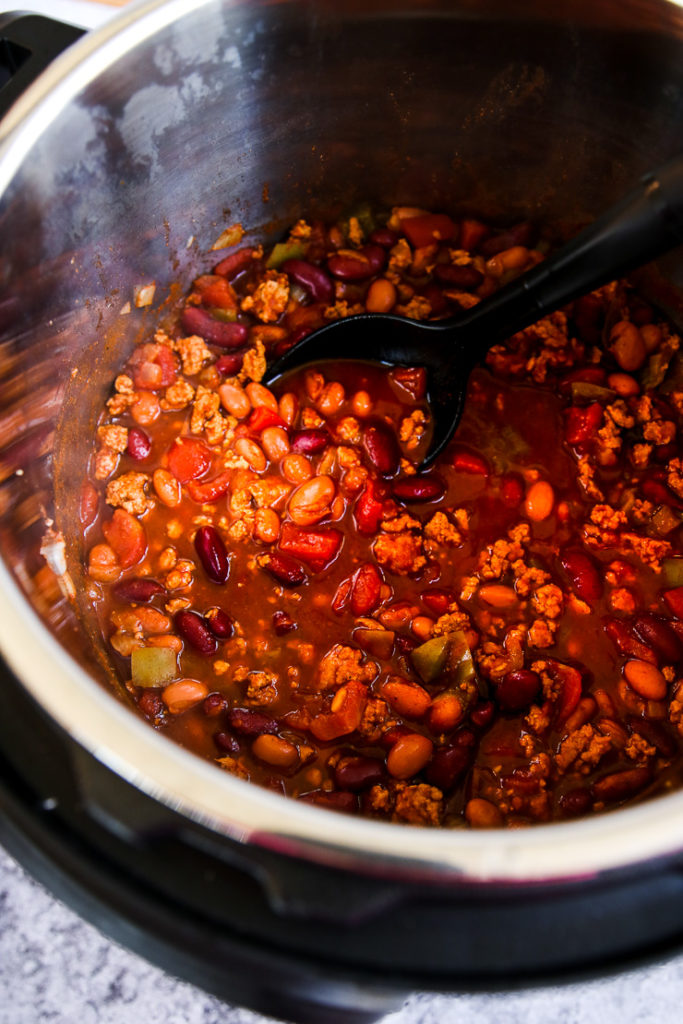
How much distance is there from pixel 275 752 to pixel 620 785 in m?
0.38

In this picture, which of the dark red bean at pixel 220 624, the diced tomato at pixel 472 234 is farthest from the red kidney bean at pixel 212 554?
the diced tomato at pixel 472 234

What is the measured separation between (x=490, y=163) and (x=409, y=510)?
21.3 inches

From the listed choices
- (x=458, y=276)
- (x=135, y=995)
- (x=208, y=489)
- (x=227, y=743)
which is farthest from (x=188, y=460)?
(x=135, y=995)

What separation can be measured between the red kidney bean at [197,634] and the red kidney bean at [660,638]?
0.51 m

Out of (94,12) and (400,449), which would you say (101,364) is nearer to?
(400,449)

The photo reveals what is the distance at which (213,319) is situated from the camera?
1.19 metres

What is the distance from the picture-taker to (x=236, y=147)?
1.13 metres

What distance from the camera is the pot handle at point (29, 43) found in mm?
896

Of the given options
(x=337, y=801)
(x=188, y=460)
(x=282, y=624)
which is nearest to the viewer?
(x=337, y=801)

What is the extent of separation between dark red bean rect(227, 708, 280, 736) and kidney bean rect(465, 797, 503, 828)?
0.75ft

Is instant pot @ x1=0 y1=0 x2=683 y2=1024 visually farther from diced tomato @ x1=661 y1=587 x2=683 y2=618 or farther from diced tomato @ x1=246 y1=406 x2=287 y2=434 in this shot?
diced tomato @ x1=661 y1=587 x2=683 y2=618

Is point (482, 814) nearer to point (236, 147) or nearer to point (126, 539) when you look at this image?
point (126, 539)

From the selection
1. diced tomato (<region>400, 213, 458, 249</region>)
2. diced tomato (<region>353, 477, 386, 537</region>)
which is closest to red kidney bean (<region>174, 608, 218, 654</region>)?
diced tomato (<region>353, 477, 386, 537</region>)

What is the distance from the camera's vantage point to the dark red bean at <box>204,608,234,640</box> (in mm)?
986
